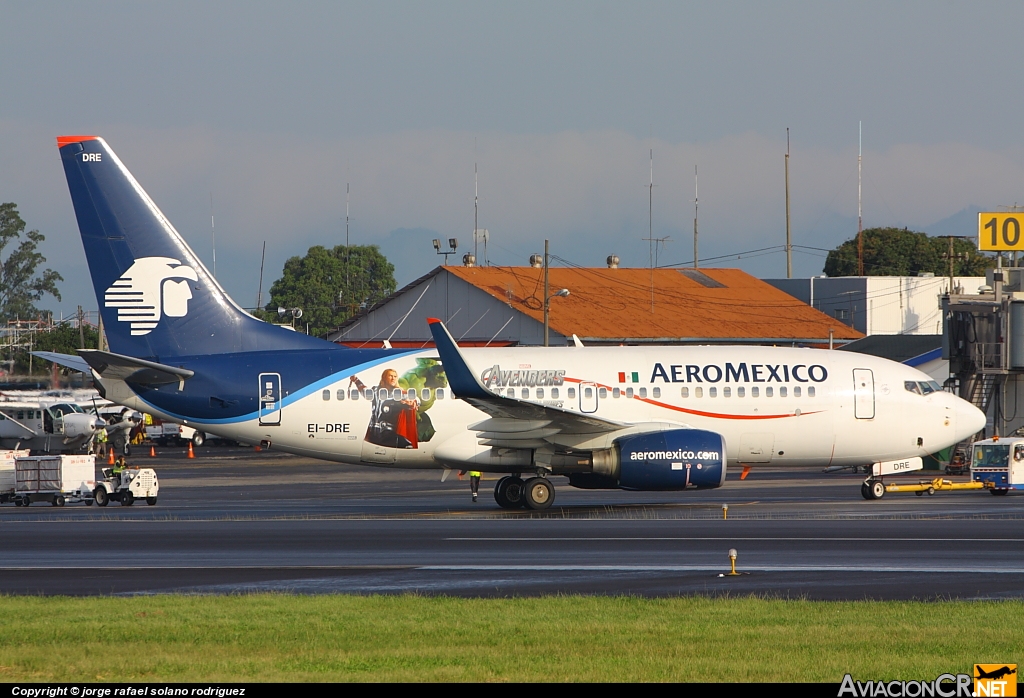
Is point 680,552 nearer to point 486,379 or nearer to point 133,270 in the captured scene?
point 486,379

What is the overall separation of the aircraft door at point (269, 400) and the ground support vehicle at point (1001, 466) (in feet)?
62.6

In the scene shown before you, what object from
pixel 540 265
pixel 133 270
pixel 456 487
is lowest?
pixel 456 487

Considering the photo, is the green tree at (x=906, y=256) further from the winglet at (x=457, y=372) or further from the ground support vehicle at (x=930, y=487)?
the winglet at (x=457, y=372)

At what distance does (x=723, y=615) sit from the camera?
44.7 ft

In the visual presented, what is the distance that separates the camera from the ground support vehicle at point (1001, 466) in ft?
110

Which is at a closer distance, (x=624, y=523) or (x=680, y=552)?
(x=680, y=552)

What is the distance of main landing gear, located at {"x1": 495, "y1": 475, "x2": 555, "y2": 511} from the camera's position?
28.6 meters

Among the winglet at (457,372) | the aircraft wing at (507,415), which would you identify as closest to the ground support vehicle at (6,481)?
the aircraft wing at (507,415)

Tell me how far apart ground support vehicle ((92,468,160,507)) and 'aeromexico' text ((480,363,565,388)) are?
33.3 ft

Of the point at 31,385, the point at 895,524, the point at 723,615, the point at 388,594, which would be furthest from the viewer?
the point at 31,385

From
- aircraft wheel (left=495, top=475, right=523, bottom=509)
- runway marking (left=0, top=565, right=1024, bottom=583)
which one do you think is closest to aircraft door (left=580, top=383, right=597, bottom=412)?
aircraft wheel (left=495, top=475, right=523, bottom=509)

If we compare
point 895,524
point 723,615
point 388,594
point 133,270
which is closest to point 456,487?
point 133,270

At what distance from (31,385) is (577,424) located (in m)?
63.0

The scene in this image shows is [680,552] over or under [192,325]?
under
